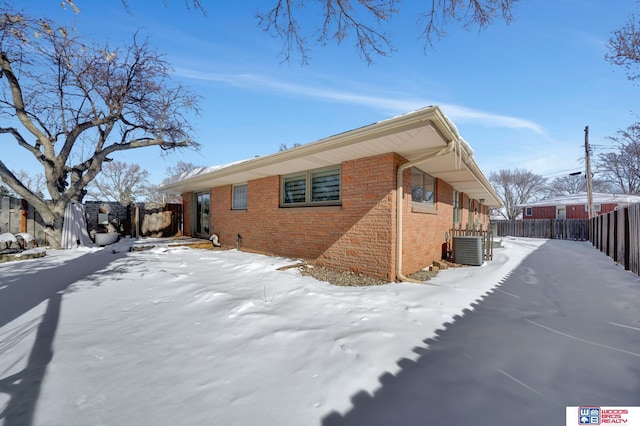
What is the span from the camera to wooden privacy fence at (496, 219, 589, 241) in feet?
61.5

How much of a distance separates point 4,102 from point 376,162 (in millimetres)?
13303

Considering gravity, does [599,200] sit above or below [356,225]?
above

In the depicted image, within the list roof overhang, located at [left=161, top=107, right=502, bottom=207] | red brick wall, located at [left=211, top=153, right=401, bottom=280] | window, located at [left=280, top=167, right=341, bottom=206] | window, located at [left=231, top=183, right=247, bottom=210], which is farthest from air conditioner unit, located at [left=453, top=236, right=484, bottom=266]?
window, located at [left=231, top=183, right=247, bottom=210]

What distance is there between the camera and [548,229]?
20609 mm

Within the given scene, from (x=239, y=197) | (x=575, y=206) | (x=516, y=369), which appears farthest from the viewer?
(x=575, y=206)

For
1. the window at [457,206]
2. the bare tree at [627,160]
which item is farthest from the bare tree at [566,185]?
the window at [457,206]

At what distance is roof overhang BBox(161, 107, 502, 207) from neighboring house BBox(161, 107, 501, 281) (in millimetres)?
17

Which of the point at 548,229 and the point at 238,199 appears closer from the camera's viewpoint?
the point at 238,199

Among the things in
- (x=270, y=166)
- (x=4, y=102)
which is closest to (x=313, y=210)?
(x=270, y=166)

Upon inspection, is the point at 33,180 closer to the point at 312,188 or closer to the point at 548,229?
the point at 312,188

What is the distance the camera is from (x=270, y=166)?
6.62 metres

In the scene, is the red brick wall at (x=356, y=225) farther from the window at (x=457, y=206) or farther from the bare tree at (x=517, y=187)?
the bare tree at (x=517, y=187)

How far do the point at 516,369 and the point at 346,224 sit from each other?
3.99 meters

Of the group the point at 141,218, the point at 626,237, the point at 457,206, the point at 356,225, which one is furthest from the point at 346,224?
the point at 141,218
